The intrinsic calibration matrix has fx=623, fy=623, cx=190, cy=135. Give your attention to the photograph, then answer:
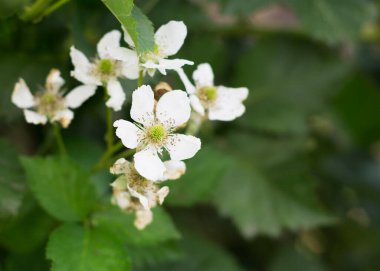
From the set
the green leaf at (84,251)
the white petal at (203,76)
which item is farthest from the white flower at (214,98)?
the green leaf at (84,251)

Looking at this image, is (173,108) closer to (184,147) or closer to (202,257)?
(184,147)

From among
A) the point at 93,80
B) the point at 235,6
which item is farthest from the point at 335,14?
the point at 93,80

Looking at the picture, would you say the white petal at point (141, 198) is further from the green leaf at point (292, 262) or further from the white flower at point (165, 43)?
the green leaf at point (292, 262)

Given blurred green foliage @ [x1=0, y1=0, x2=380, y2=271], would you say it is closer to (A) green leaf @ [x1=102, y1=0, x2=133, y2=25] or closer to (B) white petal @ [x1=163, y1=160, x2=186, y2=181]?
(A) green leaf @ [x1=102, y1=0, x2=133, y2=25]

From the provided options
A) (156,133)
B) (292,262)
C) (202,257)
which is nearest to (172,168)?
(156,133)

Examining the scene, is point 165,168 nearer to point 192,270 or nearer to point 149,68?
point 149,68

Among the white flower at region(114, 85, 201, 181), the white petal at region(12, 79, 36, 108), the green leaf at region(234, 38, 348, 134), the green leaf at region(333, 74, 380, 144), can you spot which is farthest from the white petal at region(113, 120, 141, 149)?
the green leaf at region(333, 74, 380, 144)
